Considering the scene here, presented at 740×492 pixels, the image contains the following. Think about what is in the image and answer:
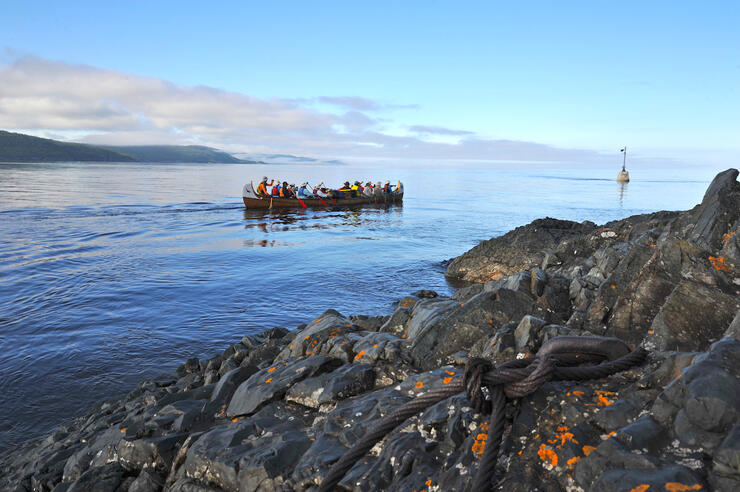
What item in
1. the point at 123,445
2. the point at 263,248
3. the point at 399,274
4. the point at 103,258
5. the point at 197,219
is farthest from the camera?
the point at 197,219

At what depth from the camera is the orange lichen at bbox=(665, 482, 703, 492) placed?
84.7 inches

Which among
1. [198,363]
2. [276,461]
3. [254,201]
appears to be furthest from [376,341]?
[254,201]

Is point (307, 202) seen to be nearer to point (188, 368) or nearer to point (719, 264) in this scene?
point (188, 368)

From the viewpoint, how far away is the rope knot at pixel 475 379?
2902mm

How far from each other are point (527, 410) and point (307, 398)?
9.36ft

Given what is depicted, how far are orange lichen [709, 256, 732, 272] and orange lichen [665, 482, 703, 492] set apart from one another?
3299mm

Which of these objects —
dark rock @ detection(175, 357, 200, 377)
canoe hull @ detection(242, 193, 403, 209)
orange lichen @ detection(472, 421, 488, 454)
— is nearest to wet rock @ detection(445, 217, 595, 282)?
dark rock @ detection(175, 357, 200, 377)

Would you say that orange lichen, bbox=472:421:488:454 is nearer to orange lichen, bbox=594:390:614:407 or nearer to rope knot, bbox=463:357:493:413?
rope knot, bbox=463:357:493:413

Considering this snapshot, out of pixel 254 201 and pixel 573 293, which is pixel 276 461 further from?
pixel 254 201

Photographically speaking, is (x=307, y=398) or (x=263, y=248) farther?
(x=263, y=248)

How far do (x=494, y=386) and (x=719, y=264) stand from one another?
3413mm

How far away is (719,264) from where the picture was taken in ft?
15.4

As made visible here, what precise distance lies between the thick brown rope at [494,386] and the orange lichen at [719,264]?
2310 mm

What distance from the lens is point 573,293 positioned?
657cm
